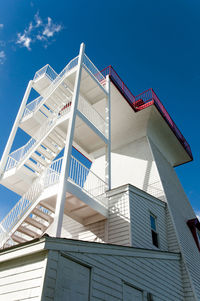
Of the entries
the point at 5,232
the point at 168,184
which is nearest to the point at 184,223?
the point at 168,184

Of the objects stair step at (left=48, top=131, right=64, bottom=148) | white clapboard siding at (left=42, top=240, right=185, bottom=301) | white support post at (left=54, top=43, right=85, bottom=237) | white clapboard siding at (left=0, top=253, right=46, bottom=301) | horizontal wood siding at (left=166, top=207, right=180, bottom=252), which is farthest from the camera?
stair step at (left=48, top=131, right=64, bottom=148)

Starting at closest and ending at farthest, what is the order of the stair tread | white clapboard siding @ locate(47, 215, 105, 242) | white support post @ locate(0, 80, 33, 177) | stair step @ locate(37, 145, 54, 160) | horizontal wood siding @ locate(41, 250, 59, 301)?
horizontal wood siding @ locate(41, 250, 59, 301)
the stair tread
white clapboard siding @ locate(47, 215, 105, 242)
stair step @ locate(37, 145, 54, 160)
white support post @ locate(0, 80, 33, 177)

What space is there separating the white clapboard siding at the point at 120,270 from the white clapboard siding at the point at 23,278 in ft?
0.69

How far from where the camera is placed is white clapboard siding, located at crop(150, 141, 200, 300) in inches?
474

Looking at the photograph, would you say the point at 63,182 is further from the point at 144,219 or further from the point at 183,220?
the point at 183,220

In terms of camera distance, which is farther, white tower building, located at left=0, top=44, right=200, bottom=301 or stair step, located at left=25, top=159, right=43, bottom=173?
stair step, located at left=25, top=159, right=43, bottom=173

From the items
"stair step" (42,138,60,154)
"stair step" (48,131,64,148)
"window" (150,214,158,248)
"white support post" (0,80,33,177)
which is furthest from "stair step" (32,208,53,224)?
"window" (150,214,158,248)

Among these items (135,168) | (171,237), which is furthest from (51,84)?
(171,237)

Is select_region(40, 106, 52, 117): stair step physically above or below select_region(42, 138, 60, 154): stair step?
above

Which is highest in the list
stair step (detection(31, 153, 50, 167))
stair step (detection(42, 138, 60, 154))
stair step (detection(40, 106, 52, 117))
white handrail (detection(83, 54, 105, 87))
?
white handrail (detection(83, 54, 105, 87))

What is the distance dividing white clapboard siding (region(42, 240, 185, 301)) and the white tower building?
25mm

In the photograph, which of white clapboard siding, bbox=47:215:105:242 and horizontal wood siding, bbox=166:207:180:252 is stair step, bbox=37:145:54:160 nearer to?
white clapboard siding, bbox=47:215:105:242

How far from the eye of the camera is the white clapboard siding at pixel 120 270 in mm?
6215

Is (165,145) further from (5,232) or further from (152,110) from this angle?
(5,232)
